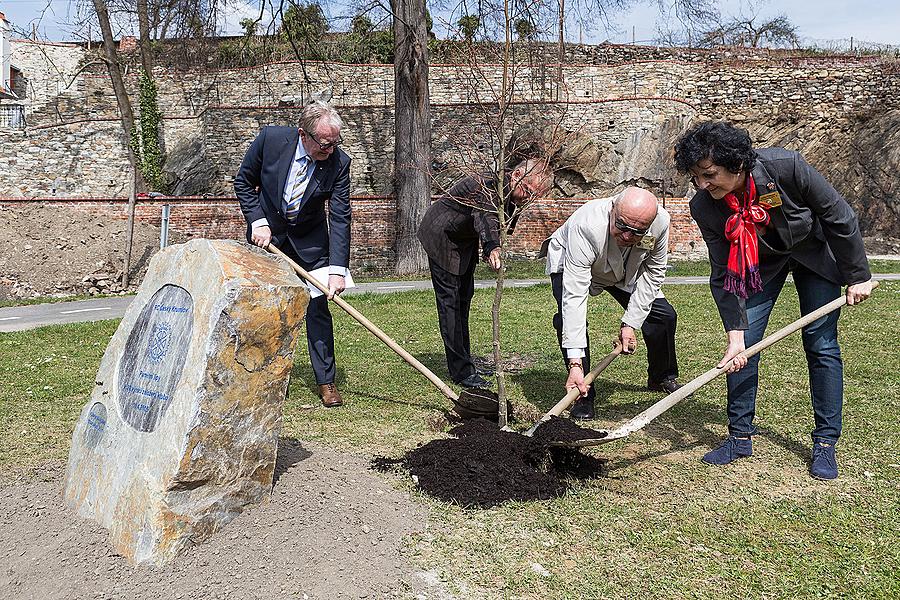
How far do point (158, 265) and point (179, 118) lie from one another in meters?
24.7

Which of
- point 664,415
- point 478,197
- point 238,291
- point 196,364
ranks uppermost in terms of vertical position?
point 478,197

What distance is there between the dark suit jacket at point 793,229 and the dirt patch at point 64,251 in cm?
1440

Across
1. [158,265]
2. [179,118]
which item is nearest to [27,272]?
[179,118]

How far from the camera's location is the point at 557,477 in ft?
13.5

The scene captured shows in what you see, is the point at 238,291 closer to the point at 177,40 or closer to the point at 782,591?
the point at 782,591

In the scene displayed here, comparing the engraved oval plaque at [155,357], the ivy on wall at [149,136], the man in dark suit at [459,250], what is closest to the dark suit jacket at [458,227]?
the man in dark suit at [459,250]

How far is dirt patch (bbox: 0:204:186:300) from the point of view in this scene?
16141 mm

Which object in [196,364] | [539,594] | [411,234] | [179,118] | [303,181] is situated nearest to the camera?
[539,594]

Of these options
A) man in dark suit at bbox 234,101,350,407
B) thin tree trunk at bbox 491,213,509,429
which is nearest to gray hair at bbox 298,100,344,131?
man in dark suit at bbox 234,101,350,407

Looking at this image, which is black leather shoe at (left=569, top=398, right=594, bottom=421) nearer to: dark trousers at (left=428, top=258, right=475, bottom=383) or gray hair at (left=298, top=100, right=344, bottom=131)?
dark trousers at (left=428, top=258, right=475, bottom=383)

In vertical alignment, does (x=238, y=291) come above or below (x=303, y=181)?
below

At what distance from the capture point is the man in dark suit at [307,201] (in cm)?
516

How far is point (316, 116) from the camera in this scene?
Answer: 4.95 m

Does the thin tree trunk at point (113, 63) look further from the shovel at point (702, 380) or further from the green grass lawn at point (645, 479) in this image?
the shovel at point (702, 380)
